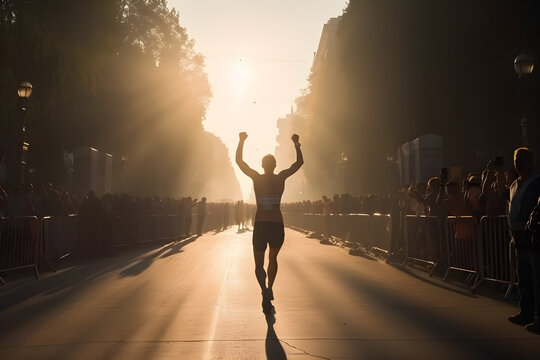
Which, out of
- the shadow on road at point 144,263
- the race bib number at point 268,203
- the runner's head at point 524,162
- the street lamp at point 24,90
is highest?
the street lamp at point 24,90

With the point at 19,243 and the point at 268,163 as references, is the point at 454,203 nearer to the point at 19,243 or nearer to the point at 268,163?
the point at 268,163

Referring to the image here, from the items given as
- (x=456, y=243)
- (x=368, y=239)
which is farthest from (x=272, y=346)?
(x=368, y=239)

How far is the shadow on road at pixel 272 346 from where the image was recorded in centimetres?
691

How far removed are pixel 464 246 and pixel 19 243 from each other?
7.55 metres

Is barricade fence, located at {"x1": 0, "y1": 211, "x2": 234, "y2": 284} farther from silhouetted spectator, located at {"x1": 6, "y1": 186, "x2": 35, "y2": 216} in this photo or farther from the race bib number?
the race bib number

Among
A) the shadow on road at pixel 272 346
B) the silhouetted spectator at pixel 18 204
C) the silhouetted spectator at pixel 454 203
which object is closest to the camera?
the shadow on road at pixel 272 346

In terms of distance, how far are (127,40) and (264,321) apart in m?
42.4

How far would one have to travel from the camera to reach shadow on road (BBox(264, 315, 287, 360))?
6.91m

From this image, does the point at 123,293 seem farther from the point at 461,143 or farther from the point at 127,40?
the point at 127,40

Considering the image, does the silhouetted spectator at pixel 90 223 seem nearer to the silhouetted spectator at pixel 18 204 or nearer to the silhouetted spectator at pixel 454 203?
the silhouetted spectator at pixel 18 204

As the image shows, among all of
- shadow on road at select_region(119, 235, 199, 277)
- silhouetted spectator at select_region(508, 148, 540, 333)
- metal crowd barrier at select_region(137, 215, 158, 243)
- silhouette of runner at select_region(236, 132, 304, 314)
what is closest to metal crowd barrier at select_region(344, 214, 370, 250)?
shadow on road at select_region(119, 235, 199, 277)

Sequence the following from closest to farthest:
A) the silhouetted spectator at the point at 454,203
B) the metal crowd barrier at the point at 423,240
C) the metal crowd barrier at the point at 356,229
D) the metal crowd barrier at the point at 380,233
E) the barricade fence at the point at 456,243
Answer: the barricade fence at the point at 456,243 → the silhouetted spectator at the point at 454,203 → the metal crowd barrier at the point at 423,240 → the metal crowd barrier at the point at 380,233 → the metal crowd barrier at the point at 356,229

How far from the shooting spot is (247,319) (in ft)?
30.5

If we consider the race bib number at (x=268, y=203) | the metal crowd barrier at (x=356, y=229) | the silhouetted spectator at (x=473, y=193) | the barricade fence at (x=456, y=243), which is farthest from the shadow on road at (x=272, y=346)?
the metal crowd barrier at (x=356, y=229)
